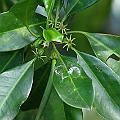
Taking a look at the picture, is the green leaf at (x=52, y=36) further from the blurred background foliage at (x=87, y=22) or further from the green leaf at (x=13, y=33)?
the blurred background foliage at (x=87, y=22)

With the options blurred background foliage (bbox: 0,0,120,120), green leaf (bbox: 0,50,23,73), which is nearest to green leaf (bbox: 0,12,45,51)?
green leaf (bbox: 0,50,23,73)

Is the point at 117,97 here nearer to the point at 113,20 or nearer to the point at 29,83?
the point at 29,83

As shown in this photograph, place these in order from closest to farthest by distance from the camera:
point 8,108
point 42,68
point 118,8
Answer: point 8,108, point 42,68, point 118,8

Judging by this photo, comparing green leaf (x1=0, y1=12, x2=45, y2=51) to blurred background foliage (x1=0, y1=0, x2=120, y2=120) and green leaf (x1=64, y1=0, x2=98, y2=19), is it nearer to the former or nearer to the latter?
green leaf (x1=64, y1=0, x2=98, y2=19)

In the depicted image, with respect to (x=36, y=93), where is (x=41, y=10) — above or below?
above

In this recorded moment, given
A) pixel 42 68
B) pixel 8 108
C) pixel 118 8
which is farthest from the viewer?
pixel 118 8

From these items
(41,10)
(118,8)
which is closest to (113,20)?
(118,8)

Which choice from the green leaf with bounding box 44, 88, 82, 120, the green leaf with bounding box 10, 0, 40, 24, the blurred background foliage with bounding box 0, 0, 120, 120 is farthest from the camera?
the blurred background foliage with bounding box 0, 0, 120, 120
